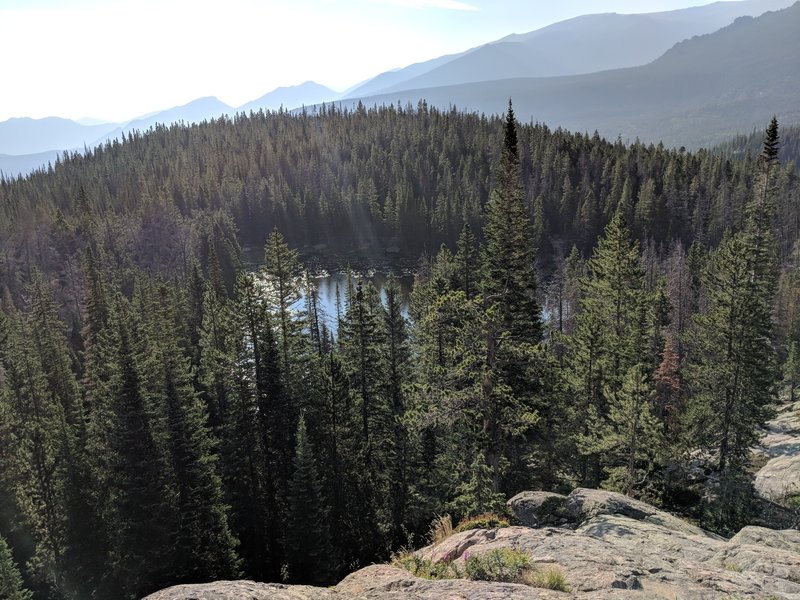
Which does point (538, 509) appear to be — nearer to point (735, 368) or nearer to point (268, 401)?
point (735, 368)

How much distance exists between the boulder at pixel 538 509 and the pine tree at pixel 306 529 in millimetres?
15410

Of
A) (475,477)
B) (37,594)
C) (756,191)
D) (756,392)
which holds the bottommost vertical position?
(37,594)

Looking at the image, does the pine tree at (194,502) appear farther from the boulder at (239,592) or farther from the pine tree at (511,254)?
the boulder at (239,592)

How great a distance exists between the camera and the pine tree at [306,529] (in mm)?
29609

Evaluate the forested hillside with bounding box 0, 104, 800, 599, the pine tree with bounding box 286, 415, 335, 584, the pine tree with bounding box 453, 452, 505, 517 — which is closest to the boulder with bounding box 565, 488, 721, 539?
the pine tree with bounding box 453, 452, 505, 517

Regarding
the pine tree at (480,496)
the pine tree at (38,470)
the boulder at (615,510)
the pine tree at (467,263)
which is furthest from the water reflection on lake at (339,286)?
the boulder at (615,510)

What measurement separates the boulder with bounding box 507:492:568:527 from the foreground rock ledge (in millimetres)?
669

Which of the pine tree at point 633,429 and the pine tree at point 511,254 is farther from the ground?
the pine tree at point 511,254

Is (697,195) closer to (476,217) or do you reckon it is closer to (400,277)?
(476,217)

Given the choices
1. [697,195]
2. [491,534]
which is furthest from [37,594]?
[697,195]

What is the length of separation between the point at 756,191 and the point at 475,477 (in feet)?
109

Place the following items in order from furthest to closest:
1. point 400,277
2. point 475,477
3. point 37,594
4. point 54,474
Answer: point 400,277 < point 37,594 < point 54,474 < point 475,477

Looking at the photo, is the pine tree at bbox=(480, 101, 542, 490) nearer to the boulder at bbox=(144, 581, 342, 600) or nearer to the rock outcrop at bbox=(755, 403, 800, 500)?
the boulder at bbox=(144, 581, 342, 600)

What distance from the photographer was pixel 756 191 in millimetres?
37438
